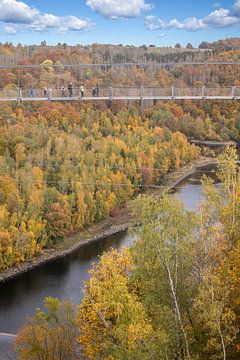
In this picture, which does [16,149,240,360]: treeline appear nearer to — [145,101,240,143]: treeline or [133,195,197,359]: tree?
[133,195,197,359]: tree

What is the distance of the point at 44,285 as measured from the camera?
45.8 ft

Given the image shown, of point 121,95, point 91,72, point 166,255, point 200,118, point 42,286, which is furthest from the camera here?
point 200,118

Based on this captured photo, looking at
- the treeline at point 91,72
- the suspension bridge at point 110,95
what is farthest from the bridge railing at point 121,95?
the treeline at point 91,72

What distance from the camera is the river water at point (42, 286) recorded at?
39.6 feet

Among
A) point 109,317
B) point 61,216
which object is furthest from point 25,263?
point 109,317

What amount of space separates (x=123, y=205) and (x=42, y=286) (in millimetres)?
8470

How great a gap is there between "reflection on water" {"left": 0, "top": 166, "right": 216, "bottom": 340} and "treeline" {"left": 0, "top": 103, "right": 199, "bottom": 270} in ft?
3.14

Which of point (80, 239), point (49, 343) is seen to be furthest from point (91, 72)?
point (49, 343)

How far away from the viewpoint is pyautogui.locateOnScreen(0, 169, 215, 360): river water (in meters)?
12.1

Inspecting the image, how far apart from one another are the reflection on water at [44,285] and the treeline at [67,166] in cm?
96

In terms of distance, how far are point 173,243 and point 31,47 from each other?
131ft

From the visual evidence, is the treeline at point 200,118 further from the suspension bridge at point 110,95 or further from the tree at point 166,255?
the tree at point 166,255

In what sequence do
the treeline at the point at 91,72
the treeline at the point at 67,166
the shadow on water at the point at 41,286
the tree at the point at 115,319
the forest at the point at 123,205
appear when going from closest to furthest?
the tree at the point at 115,319 < the forest at the point at 123,205 < the shadow on water at the point at 41,286 < the treeline at the point at 67,166 < the treeline at the point at 91,72

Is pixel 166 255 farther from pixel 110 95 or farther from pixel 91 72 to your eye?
pixel 91 72
